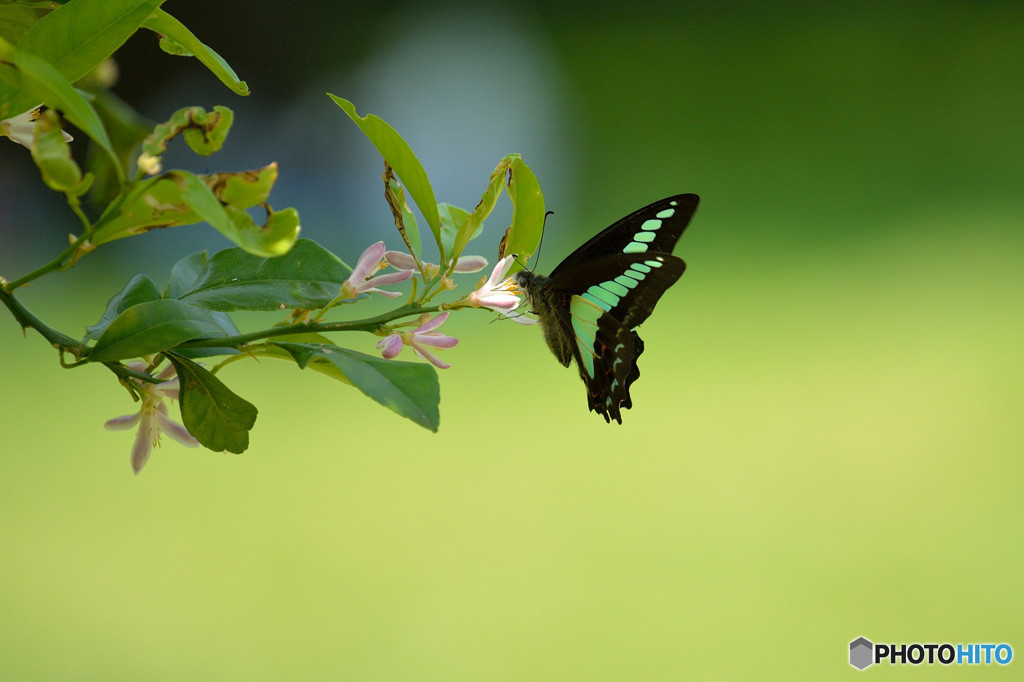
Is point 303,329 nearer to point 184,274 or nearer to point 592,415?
point 184,274

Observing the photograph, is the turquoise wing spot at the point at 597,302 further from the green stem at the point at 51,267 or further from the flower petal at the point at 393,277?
the green stem at the point at 51,267

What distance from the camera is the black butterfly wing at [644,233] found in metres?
0.64

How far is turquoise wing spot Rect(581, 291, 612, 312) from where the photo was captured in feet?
2.16

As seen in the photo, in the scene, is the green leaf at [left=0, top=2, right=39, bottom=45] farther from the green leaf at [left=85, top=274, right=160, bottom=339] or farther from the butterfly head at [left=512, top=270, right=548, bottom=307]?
the butterfly head at [left=512, top=270, right=548, bottom=307]

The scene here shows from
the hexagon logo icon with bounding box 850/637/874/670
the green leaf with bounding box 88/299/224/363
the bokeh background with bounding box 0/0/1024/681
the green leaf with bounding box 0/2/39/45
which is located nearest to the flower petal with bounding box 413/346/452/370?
the green leaf with bounding box 88/299/224/363

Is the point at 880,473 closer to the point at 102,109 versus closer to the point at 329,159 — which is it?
the point at 102,109

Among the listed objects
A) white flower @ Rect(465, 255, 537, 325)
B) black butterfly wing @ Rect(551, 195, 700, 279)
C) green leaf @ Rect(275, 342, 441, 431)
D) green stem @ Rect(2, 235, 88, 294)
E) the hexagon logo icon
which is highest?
black butterfly wing @ Rect(551, 195, 700, 279)

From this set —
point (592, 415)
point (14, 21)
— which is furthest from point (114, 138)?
point (592, 415)

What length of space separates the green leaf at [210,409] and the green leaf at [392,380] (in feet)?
0.19

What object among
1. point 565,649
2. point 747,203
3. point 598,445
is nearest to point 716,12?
point 747,203

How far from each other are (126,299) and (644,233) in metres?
0.38

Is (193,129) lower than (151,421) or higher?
higher

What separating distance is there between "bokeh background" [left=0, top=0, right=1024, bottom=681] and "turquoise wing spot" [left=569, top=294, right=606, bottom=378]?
1.01 m

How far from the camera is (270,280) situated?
1.56 feet
